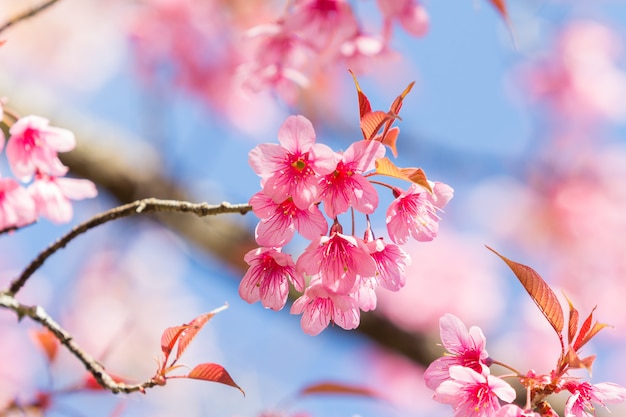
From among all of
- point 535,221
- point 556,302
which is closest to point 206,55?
point 535,221

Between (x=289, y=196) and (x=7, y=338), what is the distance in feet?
11.2

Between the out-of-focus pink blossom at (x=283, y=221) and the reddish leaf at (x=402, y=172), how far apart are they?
108mm

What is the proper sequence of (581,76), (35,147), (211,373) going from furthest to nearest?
(581,76) → (35,147) → (211,373)

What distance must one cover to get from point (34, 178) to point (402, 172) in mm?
576

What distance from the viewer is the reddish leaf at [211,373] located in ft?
2.85

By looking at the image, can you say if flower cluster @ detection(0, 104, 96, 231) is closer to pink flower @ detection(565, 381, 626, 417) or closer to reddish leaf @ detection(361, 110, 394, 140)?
reddish leaf @ detection(361, 110, 394, 140)

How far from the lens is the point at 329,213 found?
0.83 meters

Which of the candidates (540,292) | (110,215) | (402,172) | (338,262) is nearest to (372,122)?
(402,172)

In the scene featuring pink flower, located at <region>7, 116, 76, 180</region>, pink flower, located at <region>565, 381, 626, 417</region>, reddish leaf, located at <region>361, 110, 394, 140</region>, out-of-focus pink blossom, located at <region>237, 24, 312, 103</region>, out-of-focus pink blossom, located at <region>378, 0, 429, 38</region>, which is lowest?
pink flower, located at <region>565, 381, 626, 417</region>

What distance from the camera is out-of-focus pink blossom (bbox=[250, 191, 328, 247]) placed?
0.84 m

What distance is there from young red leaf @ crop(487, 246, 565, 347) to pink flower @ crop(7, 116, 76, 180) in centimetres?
65

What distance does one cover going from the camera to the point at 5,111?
1.02 meters

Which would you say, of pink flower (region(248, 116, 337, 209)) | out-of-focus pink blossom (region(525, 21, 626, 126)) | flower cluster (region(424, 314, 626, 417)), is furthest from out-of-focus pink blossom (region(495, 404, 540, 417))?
out-of-focus pink blossom (region(525, 21, 626, 126))

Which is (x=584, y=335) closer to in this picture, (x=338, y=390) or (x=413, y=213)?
(x=413, y=213)
